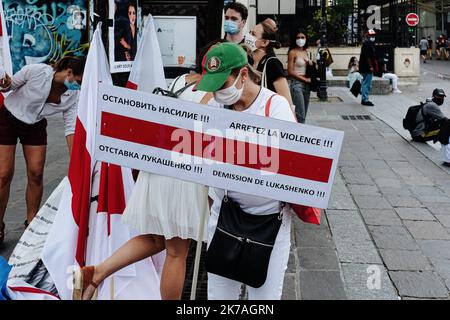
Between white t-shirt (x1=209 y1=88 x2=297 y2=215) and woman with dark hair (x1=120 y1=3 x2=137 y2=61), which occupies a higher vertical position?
woman with dark hair (x1=120 y1=3 x2=137 y2=61)

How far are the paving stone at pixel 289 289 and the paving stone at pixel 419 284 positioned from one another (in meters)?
0.70

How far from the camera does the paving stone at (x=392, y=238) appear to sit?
183 inches

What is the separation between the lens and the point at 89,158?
3.53 m

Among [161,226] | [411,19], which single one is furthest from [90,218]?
[411,19]

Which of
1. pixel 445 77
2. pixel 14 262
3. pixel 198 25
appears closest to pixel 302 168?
pixel 14 262

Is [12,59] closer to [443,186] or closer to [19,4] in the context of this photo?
[19,4]

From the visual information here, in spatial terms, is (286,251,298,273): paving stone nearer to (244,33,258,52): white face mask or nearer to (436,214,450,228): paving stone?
(436,214,450,228): paving stone

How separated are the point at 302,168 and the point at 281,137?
174 mm

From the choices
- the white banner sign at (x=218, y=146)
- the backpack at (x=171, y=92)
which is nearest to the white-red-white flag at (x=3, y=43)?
the backpack at (x=171, y=92)

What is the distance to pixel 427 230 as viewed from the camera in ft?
16.6

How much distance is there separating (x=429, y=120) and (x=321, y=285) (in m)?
5.87

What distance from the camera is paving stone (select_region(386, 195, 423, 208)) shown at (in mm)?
5836

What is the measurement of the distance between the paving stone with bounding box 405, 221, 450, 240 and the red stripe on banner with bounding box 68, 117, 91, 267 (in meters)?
2.90

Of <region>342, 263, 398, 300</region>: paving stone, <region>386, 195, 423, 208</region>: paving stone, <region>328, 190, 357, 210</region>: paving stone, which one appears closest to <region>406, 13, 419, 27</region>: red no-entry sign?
<region>386, 195, 423, 208</region>: paving stone
